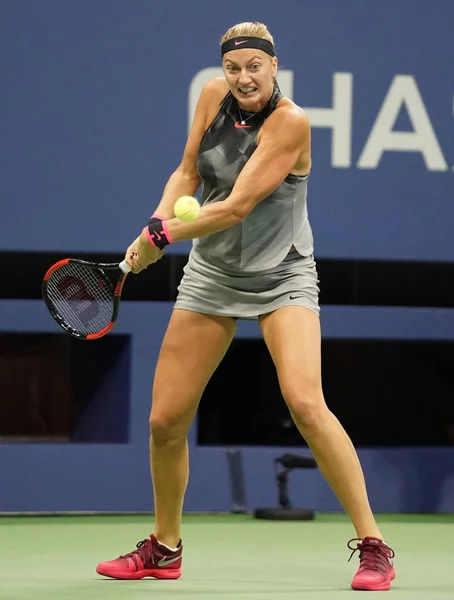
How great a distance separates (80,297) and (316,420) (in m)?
0.93

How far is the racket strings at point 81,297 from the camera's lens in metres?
4.34

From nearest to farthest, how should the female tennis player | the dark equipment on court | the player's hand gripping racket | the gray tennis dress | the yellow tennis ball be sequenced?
the yellow tennis ball < the female tennis player < the gray tennis dress < the player's hand gripping racket < the dark equipment on court

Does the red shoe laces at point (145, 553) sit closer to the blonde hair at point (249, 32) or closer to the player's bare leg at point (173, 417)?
the player's bare leg at point (173, 417)

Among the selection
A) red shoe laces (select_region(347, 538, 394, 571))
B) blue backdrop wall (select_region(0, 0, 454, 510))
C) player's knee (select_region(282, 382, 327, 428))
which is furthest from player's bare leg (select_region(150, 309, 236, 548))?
blue backdrop wall (select_region(0, 0, 454, 510))

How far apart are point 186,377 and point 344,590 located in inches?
32.8

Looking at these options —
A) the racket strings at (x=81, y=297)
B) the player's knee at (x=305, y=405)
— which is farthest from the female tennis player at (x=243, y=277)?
the racket strings at (x=81, y=297)

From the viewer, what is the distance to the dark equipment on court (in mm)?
6387

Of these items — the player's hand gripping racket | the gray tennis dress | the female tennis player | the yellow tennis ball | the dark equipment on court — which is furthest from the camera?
the dark equipment on court

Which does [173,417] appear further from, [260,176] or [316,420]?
[260,176]

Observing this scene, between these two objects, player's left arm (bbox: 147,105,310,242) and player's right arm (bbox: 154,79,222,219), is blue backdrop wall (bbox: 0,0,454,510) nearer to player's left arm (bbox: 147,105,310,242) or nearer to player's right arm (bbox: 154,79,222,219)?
player's right arm (bbox: 154,79,222,219)

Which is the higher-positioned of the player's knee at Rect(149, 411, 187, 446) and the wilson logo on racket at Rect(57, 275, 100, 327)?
the wilson logo on racket at Rect(57, 275, 100, 327)

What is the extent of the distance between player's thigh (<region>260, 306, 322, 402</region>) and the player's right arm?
50cm

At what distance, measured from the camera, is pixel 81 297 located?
4.36 metres

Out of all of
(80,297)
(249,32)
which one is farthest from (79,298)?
(249,32)
